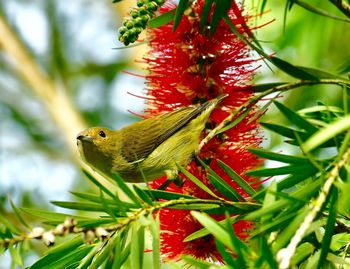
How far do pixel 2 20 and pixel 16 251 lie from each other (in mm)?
4690

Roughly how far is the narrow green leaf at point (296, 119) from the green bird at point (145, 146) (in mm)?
948

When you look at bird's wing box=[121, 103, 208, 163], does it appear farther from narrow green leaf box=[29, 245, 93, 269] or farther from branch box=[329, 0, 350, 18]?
branch box=[329, 0, 350, 18]

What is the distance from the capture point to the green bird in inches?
80.7

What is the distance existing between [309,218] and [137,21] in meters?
0.59

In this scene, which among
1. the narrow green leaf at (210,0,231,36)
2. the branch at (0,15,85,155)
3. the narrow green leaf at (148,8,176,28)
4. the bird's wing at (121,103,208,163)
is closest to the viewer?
the narrow green leaf at (210,0,231,36)

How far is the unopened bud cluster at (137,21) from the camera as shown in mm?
1281

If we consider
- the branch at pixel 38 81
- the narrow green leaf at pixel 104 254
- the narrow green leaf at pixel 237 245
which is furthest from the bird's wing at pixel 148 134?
the branch at pixel 38 81

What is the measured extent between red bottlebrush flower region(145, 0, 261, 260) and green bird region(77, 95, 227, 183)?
156 mm

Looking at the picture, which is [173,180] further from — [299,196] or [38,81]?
[38,81]

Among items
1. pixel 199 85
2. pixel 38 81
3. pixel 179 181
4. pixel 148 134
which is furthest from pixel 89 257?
pixel 38 81

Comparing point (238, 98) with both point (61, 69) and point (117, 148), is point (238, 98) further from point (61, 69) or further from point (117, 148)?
point (61, 69)

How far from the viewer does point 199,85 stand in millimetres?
1835

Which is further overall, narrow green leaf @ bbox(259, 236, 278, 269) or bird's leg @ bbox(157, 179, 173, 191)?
bird's leg @ bbox(157, 179, 173, 191)

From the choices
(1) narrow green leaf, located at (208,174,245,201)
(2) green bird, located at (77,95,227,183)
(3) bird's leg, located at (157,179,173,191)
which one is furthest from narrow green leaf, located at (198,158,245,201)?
(2) green bird, located at (77,95,227,183)
